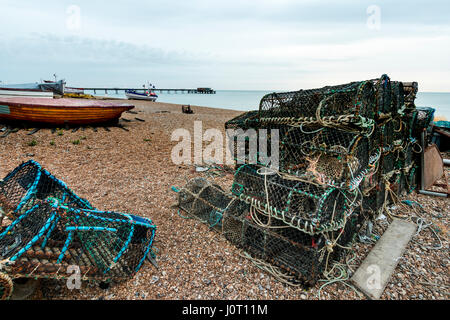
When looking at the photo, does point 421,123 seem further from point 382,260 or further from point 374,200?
point 382,260

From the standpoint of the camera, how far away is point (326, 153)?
309cm

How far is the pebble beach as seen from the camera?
2.63 metres

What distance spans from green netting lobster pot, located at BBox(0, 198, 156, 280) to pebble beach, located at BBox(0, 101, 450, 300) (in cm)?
28

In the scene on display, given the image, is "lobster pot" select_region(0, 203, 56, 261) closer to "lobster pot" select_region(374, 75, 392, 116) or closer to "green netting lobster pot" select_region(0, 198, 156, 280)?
"green netting lobster pot" select_region(0, 198, 156, 280)

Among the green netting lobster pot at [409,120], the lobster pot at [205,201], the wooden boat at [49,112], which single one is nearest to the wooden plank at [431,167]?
the green netting lobster pot at [409,120]

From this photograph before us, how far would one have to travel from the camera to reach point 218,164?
23.2 ft

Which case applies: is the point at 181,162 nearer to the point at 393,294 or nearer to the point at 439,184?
the point at 393,294

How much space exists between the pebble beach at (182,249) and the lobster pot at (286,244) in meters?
0.16

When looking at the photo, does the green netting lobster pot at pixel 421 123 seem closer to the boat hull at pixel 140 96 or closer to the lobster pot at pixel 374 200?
the lobster pot at pixel 374 200

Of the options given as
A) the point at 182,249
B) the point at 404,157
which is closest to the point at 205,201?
the point at 182,249

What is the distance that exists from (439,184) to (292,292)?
4919 mm

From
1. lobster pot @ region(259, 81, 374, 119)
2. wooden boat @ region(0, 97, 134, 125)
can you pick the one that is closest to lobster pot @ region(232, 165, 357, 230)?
lobster pot @ region(259, 81, 374, 119)
